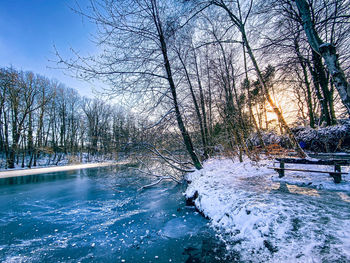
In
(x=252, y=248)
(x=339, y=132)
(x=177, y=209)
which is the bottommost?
(x=177, y=209)

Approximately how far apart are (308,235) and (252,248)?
2.65 feet

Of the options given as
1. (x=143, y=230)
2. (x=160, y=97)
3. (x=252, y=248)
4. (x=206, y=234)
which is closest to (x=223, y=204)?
(x=206, y=234)

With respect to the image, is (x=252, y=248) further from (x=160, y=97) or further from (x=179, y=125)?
(x=160, y=97)

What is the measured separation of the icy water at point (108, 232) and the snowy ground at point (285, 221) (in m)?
0.45

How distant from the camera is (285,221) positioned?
250 centimetres

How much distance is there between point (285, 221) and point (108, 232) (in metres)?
4.00

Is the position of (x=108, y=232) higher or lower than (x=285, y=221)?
lower

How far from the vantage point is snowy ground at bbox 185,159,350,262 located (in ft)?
6.49

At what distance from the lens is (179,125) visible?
23.3 ft

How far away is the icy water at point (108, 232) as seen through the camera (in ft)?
9.46

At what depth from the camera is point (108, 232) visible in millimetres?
3879

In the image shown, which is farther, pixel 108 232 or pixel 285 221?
pixel 108 232

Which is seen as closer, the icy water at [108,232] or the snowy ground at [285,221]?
the snowy ground at [285,221]

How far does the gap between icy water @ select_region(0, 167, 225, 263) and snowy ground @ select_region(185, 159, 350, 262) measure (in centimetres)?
45
